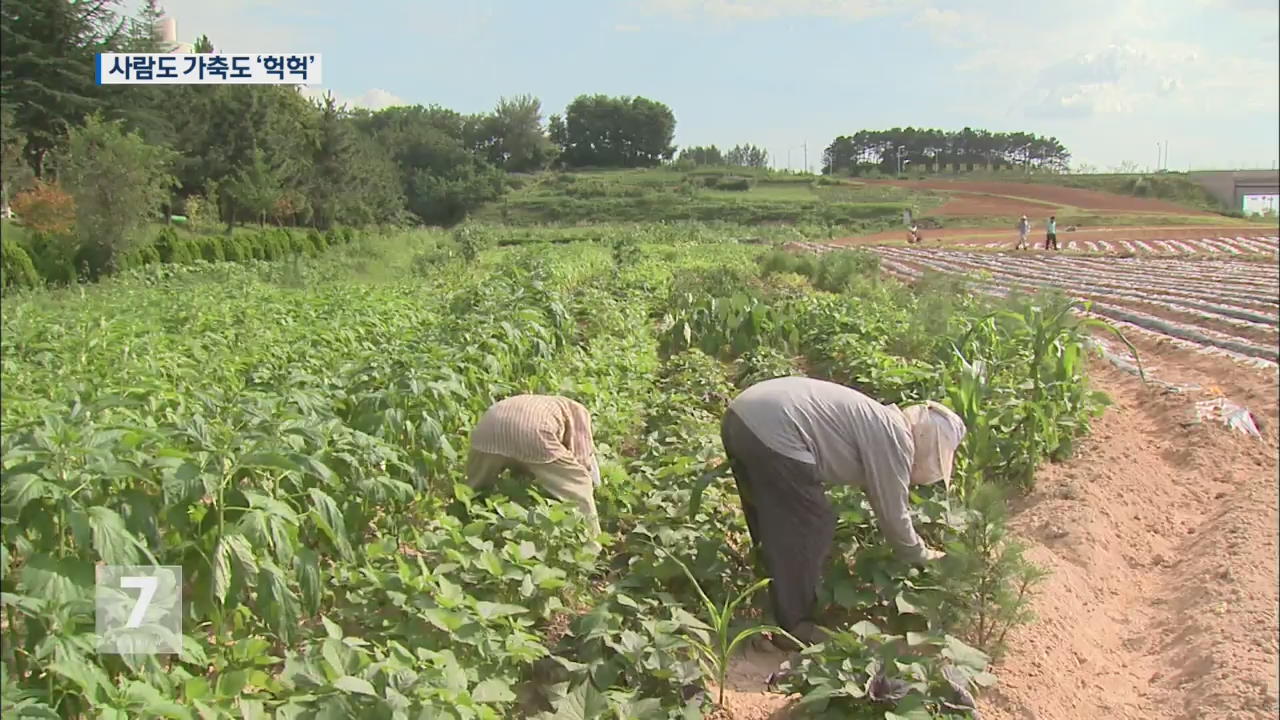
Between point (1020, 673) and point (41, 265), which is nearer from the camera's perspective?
point (1020, 673)

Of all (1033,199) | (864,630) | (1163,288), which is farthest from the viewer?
(1033,199)

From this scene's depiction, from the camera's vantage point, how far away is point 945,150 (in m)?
49.1

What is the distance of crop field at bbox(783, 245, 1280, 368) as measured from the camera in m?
9.94

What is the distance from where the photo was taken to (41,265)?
54.0 ft

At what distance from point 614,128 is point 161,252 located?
9954 millimetres

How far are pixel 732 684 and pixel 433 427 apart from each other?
1.77m

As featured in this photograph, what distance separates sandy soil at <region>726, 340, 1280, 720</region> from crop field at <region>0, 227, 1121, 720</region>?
0.64 ft

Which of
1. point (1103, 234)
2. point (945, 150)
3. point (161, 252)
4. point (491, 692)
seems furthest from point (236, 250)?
point (945, 150)

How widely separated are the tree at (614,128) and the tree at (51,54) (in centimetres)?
884

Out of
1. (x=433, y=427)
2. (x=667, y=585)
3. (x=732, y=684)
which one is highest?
(x=433, y=427)

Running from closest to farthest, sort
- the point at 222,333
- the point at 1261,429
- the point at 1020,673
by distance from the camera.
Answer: the point at 1020,673, the point at 1261,429, the point at 222,333

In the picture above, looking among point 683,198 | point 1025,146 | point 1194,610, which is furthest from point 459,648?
point 1025,146

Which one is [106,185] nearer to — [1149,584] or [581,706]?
[581,706]

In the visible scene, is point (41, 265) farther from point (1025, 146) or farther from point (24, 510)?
point (1025, 146)
